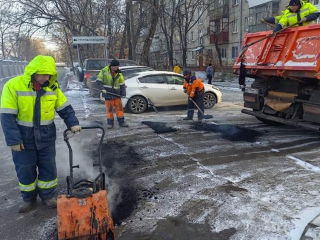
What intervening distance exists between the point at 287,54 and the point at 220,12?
30.2 meters

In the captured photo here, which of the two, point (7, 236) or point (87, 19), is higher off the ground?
point (87, 19)

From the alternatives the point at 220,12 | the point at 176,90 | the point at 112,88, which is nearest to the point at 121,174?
the point at 112,88

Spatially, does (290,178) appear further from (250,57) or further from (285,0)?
(285,0)

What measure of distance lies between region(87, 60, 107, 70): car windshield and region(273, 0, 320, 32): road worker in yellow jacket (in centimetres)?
1006

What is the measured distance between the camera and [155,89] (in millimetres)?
10133

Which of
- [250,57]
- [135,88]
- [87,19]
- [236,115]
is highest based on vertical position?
[87,19]

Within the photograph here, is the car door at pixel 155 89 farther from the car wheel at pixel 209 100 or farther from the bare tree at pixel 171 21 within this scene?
the bare tree at pixel 171 21

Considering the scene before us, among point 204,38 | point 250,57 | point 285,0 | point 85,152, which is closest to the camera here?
point 85,152

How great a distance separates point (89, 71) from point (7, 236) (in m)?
12.3

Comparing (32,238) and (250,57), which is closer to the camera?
(32,238)

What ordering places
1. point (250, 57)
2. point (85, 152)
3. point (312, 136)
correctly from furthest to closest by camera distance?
point (250, 57) → point (312, 136) → point (85, 152)

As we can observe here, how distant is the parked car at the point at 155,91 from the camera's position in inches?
391

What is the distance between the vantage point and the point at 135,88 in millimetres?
9914

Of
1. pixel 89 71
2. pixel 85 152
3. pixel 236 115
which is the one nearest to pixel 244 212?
pixel 85 152
